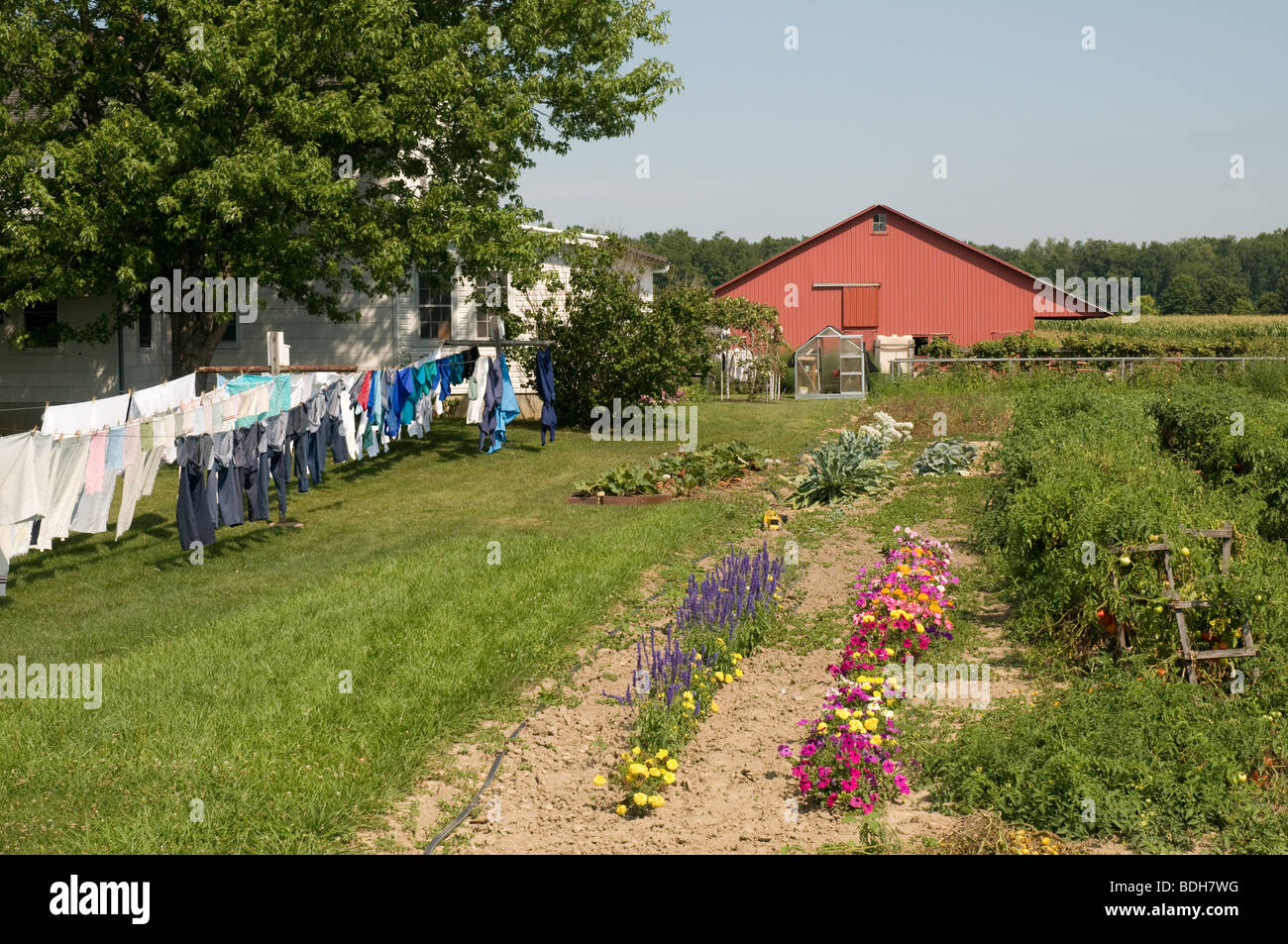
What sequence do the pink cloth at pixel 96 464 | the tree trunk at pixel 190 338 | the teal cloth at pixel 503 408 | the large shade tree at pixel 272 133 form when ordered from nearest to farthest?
the pink cloth at pixel 96 464, the large shade tree at pixel 272 133, the teal cloth at pixel 503 408, the tree trunk at pixel 190 338

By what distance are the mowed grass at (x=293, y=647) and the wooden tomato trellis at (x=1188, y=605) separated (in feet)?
13.5

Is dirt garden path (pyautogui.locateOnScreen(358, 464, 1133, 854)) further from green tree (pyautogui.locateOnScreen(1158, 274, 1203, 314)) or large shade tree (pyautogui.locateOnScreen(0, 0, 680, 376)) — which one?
green tree (pyautogui.locateOnScreen(1158, 274, 1203, 314))

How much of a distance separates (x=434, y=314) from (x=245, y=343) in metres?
4.32

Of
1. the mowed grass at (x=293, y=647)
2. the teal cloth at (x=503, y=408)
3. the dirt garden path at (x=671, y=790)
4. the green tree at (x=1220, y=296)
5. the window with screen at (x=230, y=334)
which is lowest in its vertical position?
the dirt garden path at (x=671, y=790)

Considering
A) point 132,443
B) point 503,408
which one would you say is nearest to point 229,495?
point 132,443

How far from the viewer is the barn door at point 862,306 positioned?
47.4 meters

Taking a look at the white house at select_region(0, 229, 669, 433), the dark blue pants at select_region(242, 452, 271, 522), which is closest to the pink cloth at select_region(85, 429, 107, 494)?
the dark blue pants at select_region(242, 452, 271, 522)

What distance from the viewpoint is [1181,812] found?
5652 millimetres

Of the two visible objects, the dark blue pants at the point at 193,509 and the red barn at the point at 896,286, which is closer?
the dark blue pants at the point at 193,509

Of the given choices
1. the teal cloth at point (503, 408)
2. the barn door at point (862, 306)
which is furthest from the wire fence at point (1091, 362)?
the barn door at point (862, 306)

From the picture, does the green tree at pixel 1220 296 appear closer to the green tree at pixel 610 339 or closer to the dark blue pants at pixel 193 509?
the green tree at pixel 610 339

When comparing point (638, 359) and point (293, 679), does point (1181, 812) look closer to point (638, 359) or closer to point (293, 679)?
point (293, 679)

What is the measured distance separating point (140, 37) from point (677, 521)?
1321 centimetres
